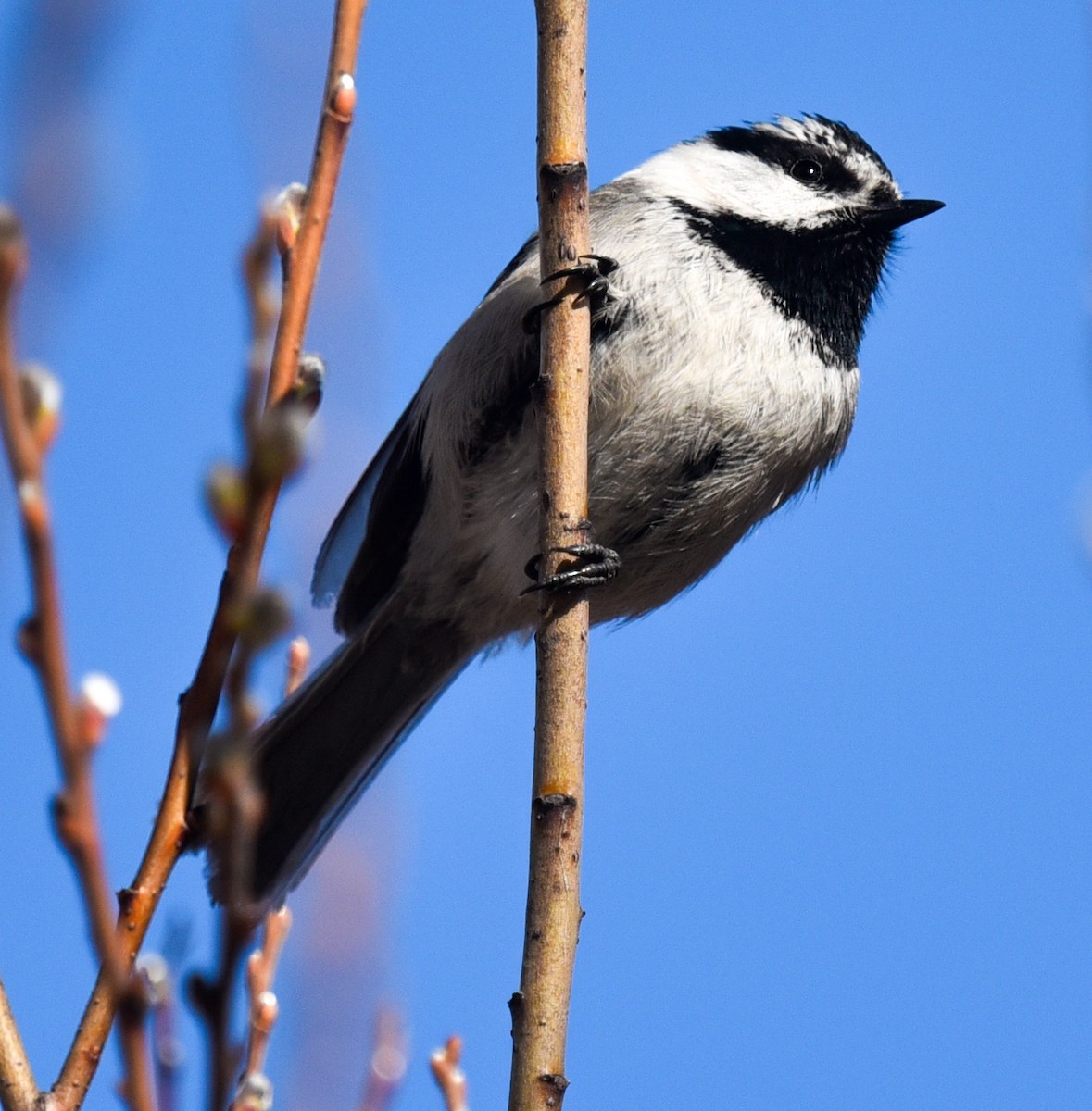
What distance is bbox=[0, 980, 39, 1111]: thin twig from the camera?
0.96 meters

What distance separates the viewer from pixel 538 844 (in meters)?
1.45

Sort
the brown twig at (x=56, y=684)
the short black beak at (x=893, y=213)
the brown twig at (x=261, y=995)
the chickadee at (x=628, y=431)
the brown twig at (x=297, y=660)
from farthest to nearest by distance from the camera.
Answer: the short black beak at (x=893, y=213)
the chickadee at (x=628, y=431)
the brown twig at (x=297, y=660)
the brown twig at (x=261, y=995)
the brown twig at (x=56, y=684)

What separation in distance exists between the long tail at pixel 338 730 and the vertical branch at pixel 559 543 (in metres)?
1.11

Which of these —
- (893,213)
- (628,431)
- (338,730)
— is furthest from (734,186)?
(338,730)

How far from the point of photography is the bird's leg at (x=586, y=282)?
1.81 metres

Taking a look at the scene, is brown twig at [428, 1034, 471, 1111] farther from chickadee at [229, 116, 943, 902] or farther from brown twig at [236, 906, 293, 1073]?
chickadee at [229, 116, 943, 902]

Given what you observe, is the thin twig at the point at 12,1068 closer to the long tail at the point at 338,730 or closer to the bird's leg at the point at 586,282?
the bird's leg at the point at 586,282

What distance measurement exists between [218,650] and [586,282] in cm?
106

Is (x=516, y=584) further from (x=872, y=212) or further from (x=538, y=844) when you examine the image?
Answer: (x=538, y=844)

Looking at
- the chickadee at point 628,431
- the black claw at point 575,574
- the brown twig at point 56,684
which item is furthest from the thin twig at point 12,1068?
the chickadee at point 628,431

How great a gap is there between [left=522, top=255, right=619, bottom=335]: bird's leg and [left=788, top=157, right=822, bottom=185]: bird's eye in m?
0.73

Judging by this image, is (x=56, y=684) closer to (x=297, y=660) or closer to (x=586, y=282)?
(x=297, y=660)

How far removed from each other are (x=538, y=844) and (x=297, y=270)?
672 mm

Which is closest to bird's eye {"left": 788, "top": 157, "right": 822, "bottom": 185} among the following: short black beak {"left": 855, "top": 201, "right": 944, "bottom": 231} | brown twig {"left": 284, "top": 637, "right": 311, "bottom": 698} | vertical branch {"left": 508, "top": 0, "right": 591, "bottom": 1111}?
short black beak {"left": 855, "top": 201, "right": 944, "bottom": 231}
